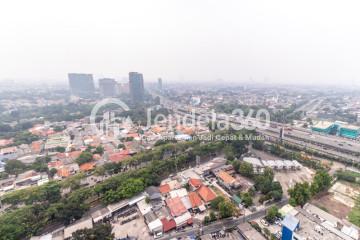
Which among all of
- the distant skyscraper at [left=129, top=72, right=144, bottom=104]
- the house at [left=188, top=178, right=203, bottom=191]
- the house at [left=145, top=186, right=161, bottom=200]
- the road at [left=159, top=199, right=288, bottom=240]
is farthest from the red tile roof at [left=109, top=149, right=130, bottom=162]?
the distant skyscraper at [left=129, top=72, right=144, bottom=104]

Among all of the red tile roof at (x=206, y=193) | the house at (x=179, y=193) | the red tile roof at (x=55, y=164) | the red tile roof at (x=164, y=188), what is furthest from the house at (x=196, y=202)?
the red tile roof at (x=55, y=164)

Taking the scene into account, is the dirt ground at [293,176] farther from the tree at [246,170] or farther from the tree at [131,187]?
the tree at [131,187]

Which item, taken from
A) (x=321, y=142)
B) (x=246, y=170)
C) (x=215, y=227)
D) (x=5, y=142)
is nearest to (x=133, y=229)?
(x=215, y=227)

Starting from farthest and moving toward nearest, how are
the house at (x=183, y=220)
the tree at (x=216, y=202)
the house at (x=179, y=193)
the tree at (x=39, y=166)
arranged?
the tree at (x=39, y=166) < the house at (x=179, y=193) < the tree at (x=216, y=202) < the house at (x=183, y=220)

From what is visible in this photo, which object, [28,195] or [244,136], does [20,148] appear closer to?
[28,195]

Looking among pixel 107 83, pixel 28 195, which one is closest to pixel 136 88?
pixel 107 83

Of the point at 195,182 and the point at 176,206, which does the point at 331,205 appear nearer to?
the point at 195,182
